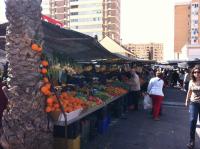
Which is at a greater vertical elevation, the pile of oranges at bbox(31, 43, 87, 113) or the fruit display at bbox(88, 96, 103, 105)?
the pile of oranges at bbox(31, 43, 87, 113)

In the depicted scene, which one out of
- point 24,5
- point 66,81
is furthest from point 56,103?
point 66,81

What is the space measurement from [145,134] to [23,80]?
4.45 metres

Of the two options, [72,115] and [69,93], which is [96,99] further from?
[72,115]

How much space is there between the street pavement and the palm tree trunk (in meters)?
2.23

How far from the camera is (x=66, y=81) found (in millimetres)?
10172

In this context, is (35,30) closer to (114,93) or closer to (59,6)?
(114,93)

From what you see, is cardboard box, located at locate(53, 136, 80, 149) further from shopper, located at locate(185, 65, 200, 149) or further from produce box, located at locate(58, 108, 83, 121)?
shopper, located at locate(185, 65, 200, 149)

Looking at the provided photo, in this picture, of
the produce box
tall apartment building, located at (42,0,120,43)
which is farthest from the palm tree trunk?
tall apartment building, located at (42,0,120,43)

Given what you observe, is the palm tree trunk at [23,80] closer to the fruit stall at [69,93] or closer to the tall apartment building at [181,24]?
the fruit stall at [69,93]

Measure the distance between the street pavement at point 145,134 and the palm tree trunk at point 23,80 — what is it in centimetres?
223

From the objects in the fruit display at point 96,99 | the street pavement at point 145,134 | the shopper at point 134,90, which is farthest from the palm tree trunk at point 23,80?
the shopper at point 134,90

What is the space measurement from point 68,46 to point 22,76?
2.02 m

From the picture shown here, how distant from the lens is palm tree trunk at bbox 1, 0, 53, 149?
5.29 metres

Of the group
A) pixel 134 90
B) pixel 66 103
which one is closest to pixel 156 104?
pixel 134 90
